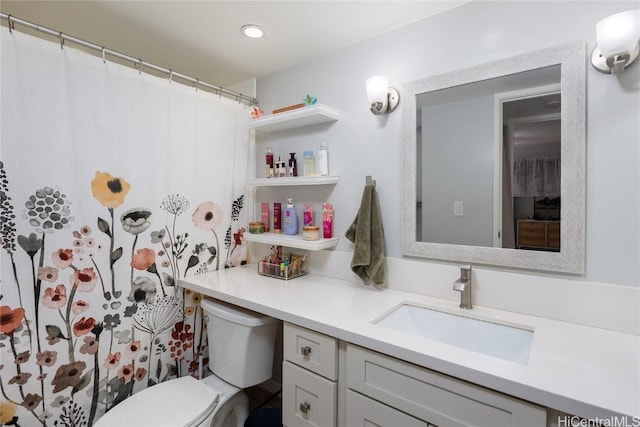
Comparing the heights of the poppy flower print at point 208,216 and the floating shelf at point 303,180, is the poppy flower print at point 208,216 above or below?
below

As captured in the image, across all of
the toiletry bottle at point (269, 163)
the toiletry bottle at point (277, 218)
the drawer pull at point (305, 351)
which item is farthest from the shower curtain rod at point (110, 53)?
the drawer pull at point (305, 351)

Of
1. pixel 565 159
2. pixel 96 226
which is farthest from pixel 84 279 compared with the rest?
pixel 565 159

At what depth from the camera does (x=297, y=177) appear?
1.82m

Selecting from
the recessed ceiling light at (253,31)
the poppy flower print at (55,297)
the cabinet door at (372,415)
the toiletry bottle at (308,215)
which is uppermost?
the recessed ceiling light at (253,31)

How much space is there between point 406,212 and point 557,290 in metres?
0.67

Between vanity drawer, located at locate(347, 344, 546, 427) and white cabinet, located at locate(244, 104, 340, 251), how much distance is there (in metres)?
0.71

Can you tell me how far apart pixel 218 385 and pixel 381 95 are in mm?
1705

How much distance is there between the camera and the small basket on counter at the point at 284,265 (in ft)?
5.97

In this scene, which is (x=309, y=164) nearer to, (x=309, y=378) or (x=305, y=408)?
(x=309, y=378)

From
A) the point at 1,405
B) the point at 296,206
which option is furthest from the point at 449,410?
the point at 1,405

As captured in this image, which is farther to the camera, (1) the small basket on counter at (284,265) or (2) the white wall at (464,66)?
(1) the small basket on counter at (284,265)

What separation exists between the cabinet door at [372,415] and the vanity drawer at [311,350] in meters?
0.11

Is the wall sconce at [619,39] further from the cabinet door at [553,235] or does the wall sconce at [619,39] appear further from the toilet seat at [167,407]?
the toilet seat at [167,407]

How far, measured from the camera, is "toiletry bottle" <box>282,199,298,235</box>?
6.20 ft
